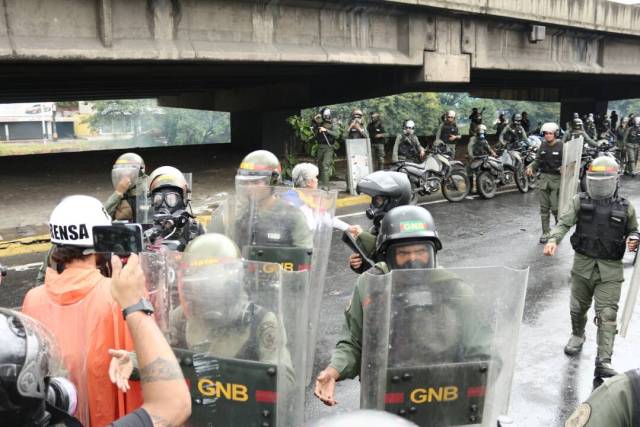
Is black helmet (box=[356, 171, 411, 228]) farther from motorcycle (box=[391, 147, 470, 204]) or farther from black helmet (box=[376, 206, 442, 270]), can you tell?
motorcycle (box=[391, 147, 470, 204])

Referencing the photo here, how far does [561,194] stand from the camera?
342 inches

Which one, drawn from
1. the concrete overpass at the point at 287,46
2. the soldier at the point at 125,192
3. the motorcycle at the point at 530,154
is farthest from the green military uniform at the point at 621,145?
the soldier at the point at 125,192

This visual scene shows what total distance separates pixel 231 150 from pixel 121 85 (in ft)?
12.0

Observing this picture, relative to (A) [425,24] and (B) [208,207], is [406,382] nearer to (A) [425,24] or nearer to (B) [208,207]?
(B) [208,207]

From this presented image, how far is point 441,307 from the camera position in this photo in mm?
2238

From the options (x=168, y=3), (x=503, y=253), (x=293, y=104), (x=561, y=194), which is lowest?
(x=503, y=253)

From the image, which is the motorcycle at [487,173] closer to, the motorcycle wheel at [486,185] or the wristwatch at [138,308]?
the motorcycle wheel at [486,185]

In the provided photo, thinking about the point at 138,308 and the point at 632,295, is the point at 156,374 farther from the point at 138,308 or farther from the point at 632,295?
the point at 632,295

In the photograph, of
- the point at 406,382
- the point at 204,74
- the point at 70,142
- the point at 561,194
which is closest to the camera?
the point at 406,382

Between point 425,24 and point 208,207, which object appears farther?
point 425,24

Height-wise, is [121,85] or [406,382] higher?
[121,85]

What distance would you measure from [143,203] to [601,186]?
3890 mm

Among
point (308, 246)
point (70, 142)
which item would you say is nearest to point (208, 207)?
point (308, 246)

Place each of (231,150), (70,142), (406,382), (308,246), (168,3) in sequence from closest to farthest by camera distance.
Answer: (406,382), (308,246), (168,3), (231,150), (70,142)
